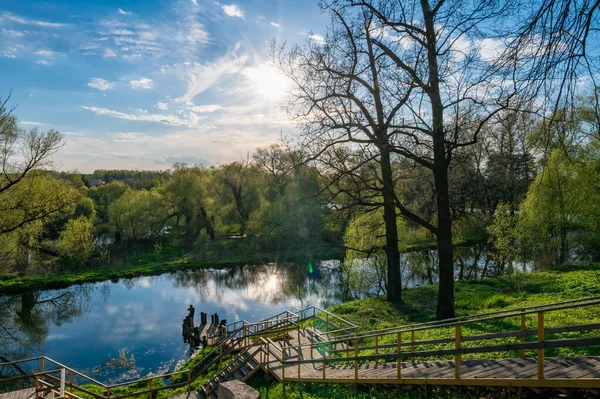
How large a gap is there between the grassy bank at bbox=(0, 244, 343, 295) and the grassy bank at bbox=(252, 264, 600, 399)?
2461 cm

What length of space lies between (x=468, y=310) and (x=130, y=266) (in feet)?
121

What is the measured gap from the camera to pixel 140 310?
2716 cm

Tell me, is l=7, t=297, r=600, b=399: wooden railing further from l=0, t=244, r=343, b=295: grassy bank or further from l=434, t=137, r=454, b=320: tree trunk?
l=0, t=244, r=343, b=295: grassy bank

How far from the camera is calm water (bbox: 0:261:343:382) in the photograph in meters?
19.5

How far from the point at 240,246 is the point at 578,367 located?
43.0m

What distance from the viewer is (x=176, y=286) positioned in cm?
3419

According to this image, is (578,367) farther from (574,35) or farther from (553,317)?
(553,317)

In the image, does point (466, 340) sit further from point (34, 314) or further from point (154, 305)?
point (34, 314)

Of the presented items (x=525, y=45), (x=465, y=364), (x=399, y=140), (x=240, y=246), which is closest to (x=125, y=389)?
(x=465, y=364)

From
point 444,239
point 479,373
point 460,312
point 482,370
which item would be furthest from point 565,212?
point 479,373

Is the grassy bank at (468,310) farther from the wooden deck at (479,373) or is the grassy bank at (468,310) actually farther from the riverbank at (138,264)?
the riverbank at (138,264)

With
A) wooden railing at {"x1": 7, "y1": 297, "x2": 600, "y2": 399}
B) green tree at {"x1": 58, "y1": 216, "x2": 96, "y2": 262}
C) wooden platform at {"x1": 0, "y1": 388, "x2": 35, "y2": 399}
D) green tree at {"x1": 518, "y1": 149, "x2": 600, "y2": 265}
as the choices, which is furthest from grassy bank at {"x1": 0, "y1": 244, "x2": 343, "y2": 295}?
wooden platform at {"x1": 0, "y1": 388, "x2": 35, "y2": 399}

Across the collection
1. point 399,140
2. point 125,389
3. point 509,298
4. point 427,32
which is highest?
point 427,32

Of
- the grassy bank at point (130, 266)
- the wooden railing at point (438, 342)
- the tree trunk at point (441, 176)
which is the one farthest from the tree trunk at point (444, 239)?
the grassy bank at point (130, 266)
